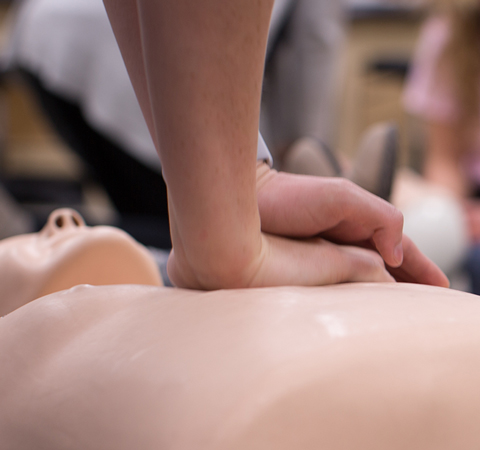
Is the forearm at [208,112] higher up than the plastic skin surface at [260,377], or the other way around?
the forearm at [208,112]

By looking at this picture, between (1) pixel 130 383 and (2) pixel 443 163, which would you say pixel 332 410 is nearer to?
(1) pixel 130 383

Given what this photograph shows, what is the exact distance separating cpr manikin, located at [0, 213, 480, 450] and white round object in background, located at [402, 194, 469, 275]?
1.68 feet

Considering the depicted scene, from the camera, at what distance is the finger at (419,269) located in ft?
1.27

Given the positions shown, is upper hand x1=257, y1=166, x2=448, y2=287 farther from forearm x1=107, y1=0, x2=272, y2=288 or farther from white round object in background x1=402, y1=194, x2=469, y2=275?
white round object in background x1=402, y1=194, x2=469, y2=275

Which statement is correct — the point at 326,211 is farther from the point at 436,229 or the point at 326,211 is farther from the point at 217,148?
the point at 436,229

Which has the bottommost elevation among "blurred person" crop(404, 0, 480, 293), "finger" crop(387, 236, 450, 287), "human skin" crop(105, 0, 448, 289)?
"blurred person" crop(404, 0, 480, 293)

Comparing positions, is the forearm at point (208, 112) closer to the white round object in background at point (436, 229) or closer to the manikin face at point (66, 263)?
the manikin face at point (66, 263)

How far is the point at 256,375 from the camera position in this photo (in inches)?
10.0

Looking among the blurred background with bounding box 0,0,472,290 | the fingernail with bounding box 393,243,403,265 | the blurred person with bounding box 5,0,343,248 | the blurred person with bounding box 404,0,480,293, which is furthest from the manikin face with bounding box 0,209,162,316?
the blurred person with bounding box 404,0,480,293

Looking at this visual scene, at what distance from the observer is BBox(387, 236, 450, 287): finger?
39 centimetres

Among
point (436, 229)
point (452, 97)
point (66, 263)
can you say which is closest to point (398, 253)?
point (66, 263)

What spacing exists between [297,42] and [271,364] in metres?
0.84

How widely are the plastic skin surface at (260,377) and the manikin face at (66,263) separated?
0.13 metres

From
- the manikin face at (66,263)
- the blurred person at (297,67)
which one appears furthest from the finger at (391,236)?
the blurred person at (297,67)
